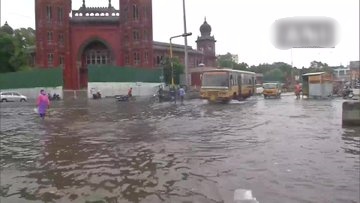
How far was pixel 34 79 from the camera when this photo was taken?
48.9m

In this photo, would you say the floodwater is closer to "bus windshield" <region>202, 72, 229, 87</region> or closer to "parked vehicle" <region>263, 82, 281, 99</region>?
"bus windshield" <region>202, 72, 229, 87</region>

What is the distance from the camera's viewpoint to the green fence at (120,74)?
47.7 meters

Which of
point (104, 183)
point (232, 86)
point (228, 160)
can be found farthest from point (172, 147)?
point (232, 86)

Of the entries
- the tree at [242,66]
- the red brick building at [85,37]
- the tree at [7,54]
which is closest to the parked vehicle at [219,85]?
the red brick building at [85,37]

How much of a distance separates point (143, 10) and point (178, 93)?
103 feet

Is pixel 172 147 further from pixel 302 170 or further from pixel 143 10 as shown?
pixel 143 10

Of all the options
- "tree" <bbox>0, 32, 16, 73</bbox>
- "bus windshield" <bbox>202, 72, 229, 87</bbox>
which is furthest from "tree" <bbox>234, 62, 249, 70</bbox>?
"bus windshield" <bbox>202, 72, 229, 87</bbox>

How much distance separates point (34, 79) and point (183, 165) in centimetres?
4311

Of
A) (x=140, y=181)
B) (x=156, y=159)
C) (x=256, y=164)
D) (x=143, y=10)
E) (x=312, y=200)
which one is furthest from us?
(x=143, y=10)

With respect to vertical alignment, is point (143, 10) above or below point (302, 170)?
above

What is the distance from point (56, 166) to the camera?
29.6 feet

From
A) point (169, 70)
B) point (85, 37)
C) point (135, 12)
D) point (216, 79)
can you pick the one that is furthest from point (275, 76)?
point (216, 79)

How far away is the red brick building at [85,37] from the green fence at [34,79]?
49.5 ft

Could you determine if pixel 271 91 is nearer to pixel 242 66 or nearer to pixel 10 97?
pixel 10 97
